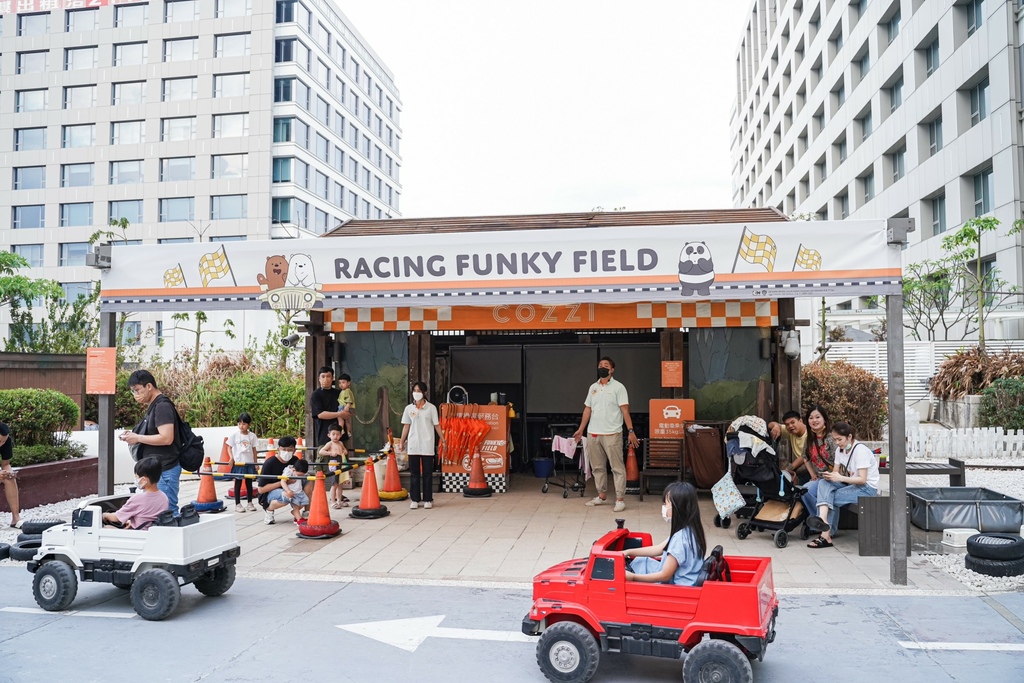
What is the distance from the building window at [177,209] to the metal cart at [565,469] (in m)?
38.9

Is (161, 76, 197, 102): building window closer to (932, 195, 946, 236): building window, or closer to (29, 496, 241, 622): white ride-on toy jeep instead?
(932, 195, 946, 236): building window

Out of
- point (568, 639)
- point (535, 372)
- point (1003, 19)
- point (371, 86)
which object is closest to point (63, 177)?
point (371, 86)

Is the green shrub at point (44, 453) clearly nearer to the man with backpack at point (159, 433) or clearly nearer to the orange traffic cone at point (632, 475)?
the man with backpack at point (159, 433)

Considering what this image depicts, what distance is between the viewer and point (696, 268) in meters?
7.25

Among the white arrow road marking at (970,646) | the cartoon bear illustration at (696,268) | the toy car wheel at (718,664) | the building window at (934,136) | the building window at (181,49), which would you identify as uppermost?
the building window at (181,49)

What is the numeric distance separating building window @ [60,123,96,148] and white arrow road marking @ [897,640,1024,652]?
172 ft

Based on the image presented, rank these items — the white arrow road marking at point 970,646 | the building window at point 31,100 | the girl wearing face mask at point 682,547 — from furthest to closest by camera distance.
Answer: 1. the building window at point 31,100
2. the white arrow road marking at point 970,646
3. the girl wearing face mask at point 682,547

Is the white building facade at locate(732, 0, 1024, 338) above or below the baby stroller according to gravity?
above

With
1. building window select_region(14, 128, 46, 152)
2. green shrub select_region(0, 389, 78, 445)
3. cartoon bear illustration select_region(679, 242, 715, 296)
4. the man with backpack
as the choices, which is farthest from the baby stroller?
building window select_region(14, 128, 46, 152)

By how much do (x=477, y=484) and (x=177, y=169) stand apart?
41.8 meters

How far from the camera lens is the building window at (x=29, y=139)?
1908 inches

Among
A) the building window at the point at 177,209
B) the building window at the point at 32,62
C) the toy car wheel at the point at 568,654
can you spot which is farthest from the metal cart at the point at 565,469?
the building window at the point at 32,62

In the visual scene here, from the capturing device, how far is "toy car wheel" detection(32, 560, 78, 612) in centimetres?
589

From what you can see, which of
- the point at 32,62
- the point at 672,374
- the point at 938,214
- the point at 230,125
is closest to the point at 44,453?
the point at 672,374
